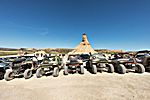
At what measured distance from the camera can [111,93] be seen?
5.41m

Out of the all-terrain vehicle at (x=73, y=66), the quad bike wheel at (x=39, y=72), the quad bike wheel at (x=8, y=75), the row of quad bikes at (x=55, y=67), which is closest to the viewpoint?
the quad bike wheel at (x=8, y=75)

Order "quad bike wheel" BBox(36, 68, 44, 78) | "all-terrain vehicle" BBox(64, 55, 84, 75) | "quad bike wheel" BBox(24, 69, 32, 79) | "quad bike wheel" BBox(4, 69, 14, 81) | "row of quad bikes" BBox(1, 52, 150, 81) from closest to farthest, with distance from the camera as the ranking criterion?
"quad bike wheel" BBox(4, 69, 14, 81), "quad bike wheel" BBox(24, 69, 32, 79), "quad bike wheel" BBox(36, 68, 44, 78), "row of quad bikes" BBox(1, 52, 150, 81), "all-terrain vehicle" BBox(64, 55, 84, 75)

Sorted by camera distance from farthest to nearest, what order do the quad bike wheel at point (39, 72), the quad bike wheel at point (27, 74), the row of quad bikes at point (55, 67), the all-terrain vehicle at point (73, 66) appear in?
the all-terrain vehicle at point (73, 66) < the row of quad bikes at point (55, 67) < the quad bike wheel at point (39, 72) < the quad bike wheel at point (27, 74)

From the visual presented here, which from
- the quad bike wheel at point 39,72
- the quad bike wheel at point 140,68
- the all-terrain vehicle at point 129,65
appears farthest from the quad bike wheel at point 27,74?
the quad bike wheel at point 140,68

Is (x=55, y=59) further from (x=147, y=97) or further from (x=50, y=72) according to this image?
(x=147, y=97)

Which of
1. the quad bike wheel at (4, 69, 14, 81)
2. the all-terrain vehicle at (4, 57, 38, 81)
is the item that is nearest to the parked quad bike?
the all-terrain vehicle at (4, 57, 38, 81)

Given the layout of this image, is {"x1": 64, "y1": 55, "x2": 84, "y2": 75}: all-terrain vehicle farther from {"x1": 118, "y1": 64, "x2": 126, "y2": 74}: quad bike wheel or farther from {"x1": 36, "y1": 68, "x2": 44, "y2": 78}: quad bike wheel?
{"x1": 118, "y1": 64, "x2": 126, "y2": 74}: quad bike wheel

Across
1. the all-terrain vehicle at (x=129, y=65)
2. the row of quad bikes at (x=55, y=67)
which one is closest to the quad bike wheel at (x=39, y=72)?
the row of quad bikes at (x=55, y=67)

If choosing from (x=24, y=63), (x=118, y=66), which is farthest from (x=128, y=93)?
(x=24, y=63)

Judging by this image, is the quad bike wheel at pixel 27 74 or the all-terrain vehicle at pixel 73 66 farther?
the all-terrain vehicle at pixel 73 66

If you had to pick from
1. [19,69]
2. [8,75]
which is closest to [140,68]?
[19,69]

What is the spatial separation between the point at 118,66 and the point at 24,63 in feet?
29.1

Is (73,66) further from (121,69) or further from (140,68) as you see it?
(140,68)

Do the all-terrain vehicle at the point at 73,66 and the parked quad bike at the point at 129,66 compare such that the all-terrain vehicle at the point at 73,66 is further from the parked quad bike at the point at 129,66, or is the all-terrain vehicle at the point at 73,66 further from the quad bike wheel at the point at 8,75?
Answer: the quad bike wheel at the point at 8,75
